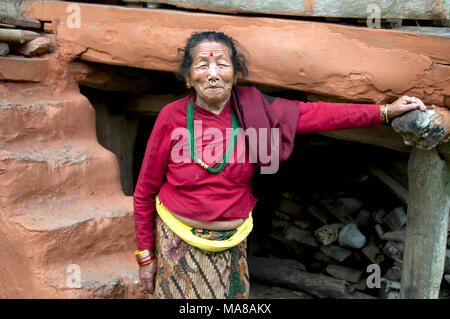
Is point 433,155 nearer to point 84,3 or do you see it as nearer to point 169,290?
point 169,290

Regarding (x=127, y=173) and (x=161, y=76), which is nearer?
(x=161, y=76)

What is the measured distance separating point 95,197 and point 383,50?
70.6 inches

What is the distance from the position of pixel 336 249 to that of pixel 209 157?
269 cm

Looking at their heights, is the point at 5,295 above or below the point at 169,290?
below

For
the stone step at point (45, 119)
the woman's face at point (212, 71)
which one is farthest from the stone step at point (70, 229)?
the woman's face at point (212, 71)

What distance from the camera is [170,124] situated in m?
2.00

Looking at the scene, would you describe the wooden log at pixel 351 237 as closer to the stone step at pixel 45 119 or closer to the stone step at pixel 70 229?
the stone step at pixel 70 229

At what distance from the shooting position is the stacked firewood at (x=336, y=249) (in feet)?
13.0

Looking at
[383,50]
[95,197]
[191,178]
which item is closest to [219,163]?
[191,178]

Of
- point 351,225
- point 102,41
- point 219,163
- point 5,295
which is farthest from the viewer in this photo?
point 351,225

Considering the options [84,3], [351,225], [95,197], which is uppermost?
[84,3]

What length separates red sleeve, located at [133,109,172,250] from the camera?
2014 millimetres

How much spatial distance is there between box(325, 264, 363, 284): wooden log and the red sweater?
2.42 meters

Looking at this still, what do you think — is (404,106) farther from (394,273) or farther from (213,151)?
(394,273)
